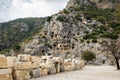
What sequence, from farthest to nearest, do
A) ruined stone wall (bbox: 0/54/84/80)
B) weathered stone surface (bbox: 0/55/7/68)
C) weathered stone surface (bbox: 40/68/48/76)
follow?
weathered stone surface (bbox: 40/68/48/76)
ruined stone wall (bbox: 0/54/84/80)
weathered stone surface (bbox: 0/55/7/68)

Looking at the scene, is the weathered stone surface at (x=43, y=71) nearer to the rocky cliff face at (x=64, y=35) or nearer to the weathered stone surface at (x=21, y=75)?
the weathered stone surface at (x=21, y=75)

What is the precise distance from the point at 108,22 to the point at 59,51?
29799 millimetres

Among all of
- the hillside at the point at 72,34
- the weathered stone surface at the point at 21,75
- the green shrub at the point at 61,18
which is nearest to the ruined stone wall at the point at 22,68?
the weathered stone surface at the point at 21,75

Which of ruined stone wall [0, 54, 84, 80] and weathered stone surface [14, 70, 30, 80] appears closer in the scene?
ruined stone wall [0, 54, 84, 80]

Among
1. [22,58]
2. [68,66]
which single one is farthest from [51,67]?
[68,66]

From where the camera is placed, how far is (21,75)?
19391mm

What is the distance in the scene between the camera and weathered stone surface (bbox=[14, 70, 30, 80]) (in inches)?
747

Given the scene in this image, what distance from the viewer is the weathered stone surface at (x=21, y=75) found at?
747 inches

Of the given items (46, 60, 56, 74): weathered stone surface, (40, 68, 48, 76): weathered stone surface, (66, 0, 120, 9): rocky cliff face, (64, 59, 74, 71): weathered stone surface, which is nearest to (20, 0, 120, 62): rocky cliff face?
(66, 0, 120, 9): rocky cliff face

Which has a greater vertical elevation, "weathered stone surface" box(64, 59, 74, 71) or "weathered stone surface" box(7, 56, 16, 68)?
"weathered stone surface" box(7, 56, 16, 68)


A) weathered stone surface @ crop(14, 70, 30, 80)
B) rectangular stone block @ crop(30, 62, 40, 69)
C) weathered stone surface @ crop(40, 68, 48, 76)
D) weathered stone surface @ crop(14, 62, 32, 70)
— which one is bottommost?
weathered stone surface @ crop(40, 68, 48, 76)

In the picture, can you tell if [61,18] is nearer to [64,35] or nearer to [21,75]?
[64,35]

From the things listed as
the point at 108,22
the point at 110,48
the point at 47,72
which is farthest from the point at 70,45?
the point at 47,72

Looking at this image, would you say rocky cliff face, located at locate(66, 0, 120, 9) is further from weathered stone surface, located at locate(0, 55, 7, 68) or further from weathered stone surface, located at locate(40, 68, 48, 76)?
weathered stone surface, located at locate(0, 55, 7, 68)
